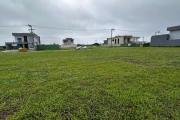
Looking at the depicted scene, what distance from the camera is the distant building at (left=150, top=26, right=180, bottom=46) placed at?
25875 mm

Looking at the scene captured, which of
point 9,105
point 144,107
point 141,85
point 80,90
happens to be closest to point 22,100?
point 9,105

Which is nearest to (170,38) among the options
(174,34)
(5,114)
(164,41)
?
(174,34)

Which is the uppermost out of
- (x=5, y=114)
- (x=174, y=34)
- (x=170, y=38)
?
(x=174, y=34)

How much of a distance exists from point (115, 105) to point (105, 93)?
496 mm

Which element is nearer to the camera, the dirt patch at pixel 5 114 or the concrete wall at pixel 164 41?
the dirt patch at pixel 5 114

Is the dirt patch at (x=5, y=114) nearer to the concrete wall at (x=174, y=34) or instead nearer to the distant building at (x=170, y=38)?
the distant building at (x=170, y=38)

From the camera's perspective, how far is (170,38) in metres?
28.0

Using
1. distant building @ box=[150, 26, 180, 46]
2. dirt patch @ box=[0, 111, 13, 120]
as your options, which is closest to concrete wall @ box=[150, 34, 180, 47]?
distant building @ box=[150, 26, 180, 46]

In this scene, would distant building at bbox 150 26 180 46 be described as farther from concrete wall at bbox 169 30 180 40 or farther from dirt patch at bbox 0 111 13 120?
dirt patch at bbox 0 111 13 120

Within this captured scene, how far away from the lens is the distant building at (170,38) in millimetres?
25875

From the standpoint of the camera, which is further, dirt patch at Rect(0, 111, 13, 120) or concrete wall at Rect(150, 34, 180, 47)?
concrete wall at Rect(150, 34, 180, 47)

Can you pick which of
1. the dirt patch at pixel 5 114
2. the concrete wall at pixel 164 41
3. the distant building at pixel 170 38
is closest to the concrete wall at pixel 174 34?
the distant building at pixel 170 38

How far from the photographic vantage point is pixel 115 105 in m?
2.07

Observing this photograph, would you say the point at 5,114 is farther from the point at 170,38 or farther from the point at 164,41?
the point at 170,38
